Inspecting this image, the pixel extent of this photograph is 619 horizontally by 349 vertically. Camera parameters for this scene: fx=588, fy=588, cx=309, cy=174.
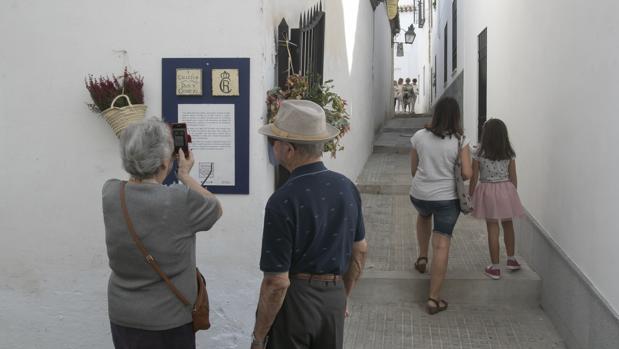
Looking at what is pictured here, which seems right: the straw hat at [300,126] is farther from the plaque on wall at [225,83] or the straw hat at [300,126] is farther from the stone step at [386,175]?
the stone step at [386,175]

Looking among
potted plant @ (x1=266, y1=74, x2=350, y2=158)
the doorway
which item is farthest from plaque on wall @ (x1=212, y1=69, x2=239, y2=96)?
the doorway

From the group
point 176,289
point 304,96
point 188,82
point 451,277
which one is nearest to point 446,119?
point 304,96

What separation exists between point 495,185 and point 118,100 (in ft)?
10.3

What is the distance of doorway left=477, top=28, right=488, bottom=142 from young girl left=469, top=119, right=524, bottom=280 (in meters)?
3.82

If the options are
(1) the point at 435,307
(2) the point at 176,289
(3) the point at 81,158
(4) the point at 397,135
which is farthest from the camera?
(4) the point at 397,135

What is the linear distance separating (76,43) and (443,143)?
9.02 ft

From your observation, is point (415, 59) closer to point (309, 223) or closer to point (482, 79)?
point (482, 79)

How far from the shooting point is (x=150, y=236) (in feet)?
7.77

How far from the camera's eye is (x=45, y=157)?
3818mm

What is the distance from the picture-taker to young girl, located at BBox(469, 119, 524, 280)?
4.92 meters

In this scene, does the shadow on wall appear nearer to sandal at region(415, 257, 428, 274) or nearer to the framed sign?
sandal at region(415, 257, 428, 274)

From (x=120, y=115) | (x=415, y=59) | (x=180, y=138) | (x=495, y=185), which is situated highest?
(x=415, y=59)

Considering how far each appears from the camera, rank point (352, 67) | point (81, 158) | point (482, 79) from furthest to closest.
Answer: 1. point (482, 79)
2. point (352, 67)
3. point (81, 158)

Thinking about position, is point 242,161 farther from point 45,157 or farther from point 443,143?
point 443,143
